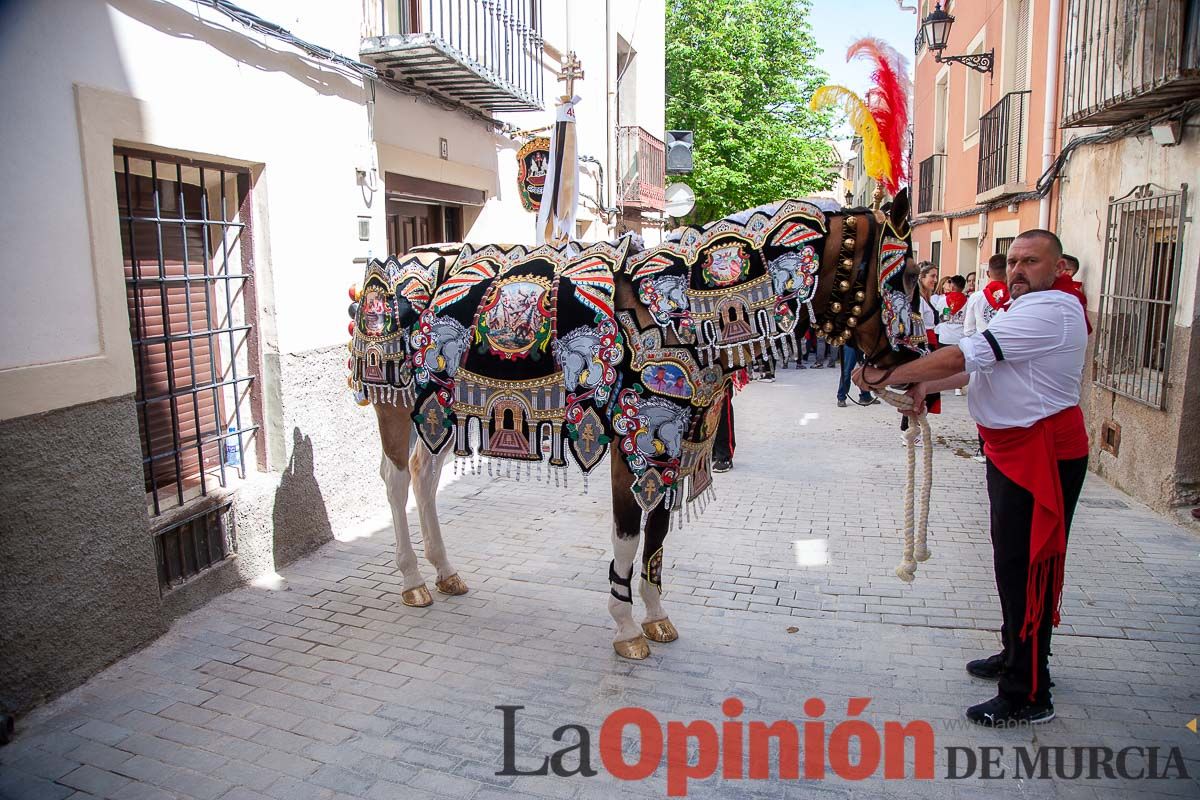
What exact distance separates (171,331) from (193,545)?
47.4 inches

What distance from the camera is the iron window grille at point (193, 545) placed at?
4172mm

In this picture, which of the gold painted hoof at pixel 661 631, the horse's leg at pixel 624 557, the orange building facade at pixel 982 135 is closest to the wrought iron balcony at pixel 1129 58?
the orange building facade at pixel 982 135

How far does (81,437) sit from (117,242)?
0.90m

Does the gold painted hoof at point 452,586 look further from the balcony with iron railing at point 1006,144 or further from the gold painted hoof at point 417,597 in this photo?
the balcony with iron railing at point 1006,144

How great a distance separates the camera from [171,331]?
4465mm

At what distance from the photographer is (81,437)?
3.49 meters

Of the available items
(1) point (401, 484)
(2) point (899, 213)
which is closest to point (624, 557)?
(1) point (401, 484)

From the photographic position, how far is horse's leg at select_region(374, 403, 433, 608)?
14.3 ft

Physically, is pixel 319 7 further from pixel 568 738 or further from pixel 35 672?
pixel 568 738

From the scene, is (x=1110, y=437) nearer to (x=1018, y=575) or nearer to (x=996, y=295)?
(x=996, y=295)

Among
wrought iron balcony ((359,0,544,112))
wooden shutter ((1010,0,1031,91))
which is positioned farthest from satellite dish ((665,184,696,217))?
wrought iron balcony ((359,0,544,112))

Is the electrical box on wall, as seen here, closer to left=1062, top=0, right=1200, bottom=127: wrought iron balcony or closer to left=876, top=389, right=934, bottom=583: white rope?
left=1062, top=0, right=1200, bottom=127: wrought iron balcony

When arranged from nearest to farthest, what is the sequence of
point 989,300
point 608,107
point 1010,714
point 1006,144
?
point 1010,714 → point 989,300 → point 1006,144 → point 608,107

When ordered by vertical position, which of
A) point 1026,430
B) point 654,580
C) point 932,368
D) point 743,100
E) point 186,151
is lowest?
point 654,580
